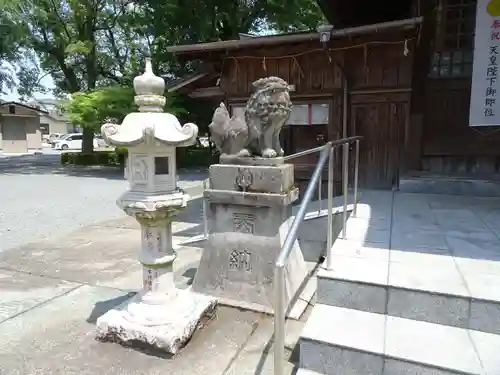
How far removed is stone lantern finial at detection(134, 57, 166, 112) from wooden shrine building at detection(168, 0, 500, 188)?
4788 millimetres

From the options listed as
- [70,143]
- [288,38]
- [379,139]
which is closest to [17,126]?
[70,143]

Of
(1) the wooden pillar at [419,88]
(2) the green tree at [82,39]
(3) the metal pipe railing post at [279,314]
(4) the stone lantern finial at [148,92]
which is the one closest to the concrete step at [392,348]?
(3) the metal pipe railing post at [279,314]

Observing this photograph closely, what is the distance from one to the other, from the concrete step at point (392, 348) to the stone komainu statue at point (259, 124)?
6.07 ft

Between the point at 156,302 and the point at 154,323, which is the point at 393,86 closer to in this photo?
the point at 156,302

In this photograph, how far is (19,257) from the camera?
5.34 m

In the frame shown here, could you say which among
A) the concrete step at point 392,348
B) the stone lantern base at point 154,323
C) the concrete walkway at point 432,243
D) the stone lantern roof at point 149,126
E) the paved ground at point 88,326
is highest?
the stone lantern roof at point 149,126

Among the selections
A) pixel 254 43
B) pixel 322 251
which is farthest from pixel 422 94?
pixel 322 251

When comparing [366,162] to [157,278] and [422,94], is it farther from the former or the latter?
[157,278]

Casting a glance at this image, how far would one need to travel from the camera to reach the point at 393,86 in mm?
7082

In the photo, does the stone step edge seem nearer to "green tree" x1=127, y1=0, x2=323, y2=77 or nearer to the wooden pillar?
the wooden pillar

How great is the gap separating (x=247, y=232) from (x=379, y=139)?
4692 mm

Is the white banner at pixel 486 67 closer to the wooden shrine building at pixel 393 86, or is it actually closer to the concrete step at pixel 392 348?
the wooden shrine building at pixel 393 86

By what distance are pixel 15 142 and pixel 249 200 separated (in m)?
36.1

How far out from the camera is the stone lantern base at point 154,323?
114 inches
